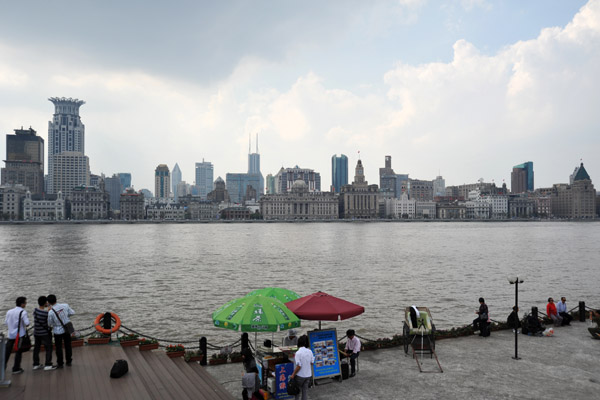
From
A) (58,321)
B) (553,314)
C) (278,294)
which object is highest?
(278,294)

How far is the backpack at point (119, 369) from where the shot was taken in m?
12.4

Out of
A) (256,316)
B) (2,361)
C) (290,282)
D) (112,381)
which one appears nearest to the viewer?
(2,361)

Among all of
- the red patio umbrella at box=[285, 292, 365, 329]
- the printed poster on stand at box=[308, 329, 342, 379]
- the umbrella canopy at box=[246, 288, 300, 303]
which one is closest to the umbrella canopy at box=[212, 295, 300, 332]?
the red patio umbrella at box=[285, 292, 365, 329]

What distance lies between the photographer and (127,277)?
152ft

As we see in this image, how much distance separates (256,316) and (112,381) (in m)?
4.31

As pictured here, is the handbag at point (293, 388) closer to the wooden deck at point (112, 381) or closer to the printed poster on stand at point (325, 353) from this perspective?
the wooden deck at point (112, 381)

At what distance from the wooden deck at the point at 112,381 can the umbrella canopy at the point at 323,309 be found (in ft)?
10.7

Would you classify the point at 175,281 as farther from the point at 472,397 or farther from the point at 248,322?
the point at 472,397

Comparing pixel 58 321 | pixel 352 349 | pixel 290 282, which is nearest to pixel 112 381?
pixel 58 321

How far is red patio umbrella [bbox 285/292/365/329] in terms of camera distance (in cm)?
1350

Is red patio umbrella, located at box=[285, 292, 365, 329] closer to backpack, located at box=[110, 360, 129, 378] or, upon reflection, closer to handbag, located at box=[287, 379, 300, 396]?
handbag, located at box=[287, 379, 300, 396]

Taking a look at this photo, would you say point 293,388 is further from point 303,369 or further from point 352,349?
point 352,349

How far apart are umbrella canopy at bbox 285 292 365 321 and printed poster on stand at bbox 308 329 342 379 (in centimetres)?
49

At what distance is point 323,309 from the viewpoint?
13.8 m
